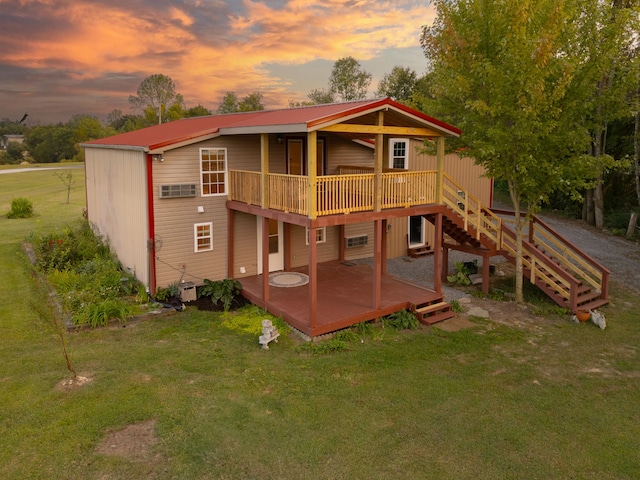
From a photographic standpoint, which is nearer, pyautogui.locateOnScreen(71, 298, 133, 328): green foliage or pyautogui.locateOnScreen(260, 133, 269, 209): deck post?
pyautogui.locateOnScreen(71, 298, 133, 328): green foliage

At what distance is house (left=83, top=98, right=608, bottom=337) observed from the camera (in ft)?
36.7

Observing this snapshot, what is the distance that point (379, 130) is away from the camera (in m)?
11.3

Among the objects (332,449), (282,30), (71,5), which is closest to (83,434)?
(332,449)

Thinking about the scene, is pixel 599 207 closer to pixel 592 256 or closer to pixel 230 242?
pixel 592 256

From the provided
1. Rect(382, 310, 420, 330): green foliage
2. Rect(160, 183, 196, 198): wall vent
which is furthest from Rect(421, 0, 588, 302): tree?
Rect(160, 183, 196, 198): wall vent

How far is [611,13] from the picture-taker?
1267 centimetres

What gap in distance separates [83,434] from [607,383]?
30.5ft

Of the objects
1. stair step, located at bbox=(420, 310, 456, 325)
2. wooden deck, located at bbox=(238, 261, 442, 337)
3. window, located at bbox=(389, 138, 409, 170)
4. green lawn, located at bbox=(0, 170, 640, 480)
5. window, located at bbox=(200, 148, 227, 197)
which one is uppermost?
window, located at bbox=(389, 138, 409, 170)

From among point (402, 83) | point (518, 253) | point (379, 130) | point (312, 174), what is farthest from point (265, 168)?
point (402, 83)

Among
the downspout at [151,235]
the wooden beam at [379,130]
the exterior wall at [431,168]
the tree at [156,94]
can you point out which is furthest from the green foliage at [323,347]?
the tree at [156,94]

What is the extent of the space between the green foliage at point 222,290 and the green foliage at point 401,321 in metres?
4.25

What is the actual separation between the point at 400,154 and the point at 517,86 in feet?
20.3

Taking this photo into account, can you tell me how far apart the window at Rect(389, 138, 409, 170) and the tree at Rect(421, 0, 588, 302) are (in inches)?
152

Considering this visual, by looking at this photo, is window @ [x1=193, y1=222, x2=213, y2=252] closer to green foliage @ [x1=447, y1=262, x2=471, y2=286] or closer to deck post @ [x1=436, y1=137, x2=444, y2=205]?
deck post @ [x1=436, y1=137, x2=444, y2=205]
